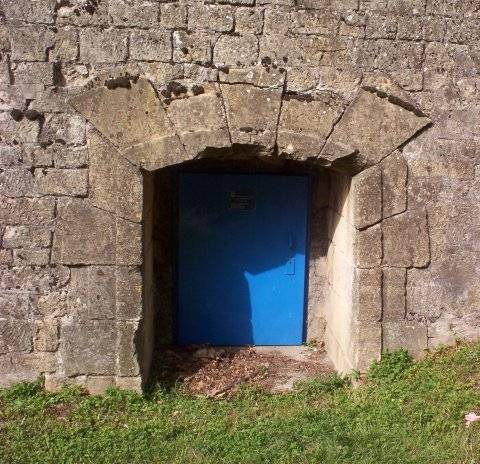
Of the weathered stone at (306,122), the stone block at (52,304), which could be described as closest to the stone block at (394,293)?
the weathered stone at (306,122)

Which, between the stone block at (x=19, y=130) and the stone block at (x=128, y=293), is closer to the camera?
the stone block at (x=19, y=130)

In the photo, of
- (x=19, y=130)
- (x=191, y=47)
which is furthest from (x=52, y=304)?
(x=191, y=47)

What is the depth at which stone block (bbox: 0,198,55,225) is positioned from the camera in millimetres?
3854

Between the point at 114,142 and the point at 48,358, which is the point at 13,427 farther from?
the point at 114,142

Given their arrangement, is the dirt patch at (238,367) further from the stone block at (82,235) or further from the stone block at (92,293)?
the stone block at (82,235)

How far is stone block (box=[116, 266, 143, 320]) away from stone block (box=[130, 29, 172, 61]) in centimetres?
153

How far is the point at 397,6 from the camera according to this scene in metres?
3.99

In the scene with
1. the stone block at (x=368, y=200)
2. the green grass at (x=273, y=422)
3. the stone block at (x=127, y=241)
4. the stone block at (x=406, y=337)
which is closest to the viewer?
the green grass at (x=273, y=422)

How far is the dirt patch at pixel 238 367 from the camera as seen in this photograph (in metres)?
4.49

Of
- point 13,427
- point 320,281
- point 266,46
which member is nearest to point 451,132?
point 266,46

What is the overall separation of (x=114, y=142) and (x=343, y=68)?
5.81 feet

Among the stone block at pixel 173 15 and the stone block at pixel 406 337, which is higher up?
the stone block at pixel 173 15

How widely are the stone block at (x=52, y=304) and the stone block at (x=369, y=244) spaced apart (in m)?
2.25

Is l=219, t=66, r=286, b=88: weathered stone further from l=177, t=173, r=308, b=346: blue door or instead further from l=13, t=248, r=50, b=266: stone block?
l=13, t=248, r=50, b=266: stone block
